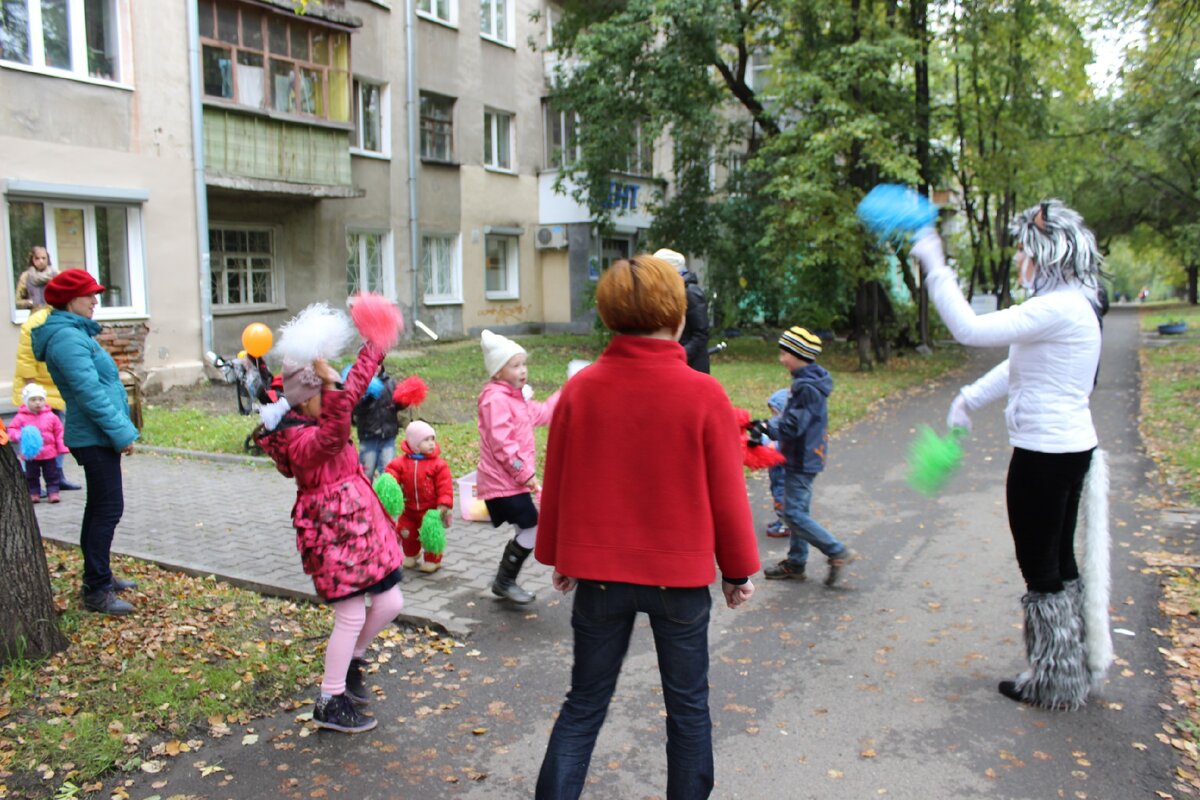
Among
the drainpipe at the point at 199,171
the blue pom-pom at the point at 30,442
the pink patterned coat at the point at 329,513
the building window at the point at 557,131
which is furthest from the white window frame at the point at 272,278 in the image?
the pink patterned coat at the point at 329,513

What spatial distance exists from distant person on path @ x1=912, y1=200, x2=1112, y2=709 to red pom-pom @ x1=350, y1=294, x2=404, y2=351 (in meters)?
2.19

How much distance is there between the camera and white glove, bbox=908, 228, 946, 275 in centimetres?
384

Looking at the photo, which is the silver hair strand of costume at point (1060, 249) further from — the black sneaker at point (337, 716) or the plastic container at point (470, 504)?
the plastic container at point (470, 504)

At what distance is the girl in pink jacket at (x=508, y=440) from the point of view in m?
5.16

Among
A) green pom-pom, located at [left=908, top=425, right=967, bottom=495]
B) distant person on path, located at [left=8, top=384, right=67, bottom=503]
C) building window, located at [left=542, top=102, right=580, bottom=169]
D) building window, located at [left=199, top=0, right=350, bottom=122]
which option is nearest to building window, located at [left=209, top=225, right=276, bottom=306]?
building window, located at [left=199, top=0, right=350, bottom=122]

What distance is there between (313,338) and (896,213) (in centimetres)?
245

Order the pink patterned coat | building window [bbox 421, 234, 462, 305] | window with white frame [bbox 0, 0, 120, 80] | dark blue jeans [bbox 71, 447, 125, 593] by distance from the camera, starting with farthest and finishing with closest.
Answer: building window [bbox 421, 234, 462, 305] < window with white frame [bbox 0, 0, 120, 80] < dark blue jeans [bbox 71, 447, 125, 593] < the pink patterned coat

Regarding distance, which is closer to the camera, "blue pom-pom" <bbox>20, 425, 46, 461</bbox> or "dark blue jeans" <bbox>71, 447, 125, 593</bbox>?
"dark blue jeans" <bbox>71, 447, 125, 593</bbox>

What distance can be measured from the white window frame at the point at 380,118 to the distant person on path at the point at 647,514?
19.9m

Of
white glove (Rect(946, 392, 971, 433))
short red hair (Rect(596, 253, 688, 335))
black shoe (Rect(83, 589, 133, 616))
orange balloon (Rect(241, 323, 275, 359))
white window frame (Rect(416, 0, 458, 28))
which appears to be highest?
white window frame (Rect(416, 0, 458, 28))

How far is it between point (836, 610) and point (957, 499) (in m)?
3.38

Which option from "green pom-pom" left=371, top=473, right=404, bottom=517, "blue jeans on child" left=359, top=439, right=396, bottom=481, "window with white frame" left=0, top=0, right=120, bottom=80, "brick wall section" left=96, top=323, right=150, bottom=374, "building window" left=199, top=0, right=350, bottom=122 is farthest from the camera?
"building window" left=199, top=0, right=350, bottom=122

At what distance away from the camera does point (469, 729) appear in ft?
13.1

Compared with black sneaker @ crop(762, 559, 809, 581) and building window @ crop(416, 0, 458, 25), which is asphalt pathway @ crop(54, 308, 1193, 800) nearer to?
black sneaker @ crop(762, 559, 809, 581)
